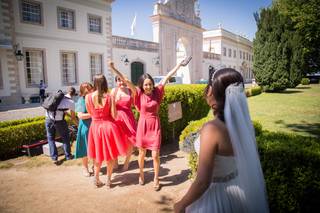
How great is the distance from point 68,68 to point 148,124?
673 inches

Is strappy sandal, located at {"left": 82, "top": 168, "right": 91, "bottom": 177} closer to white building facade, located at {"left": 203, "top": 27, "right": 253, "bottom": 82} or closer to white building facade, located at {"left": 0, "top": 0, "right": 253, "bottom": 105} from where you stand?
white building facade, located at {"left": 0, "top": 0, "right": 253, "bottom": 105}

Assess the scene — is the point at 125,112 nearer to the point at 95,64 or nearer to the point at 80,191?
the point at 80,191

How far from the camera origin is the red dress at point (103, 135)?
4.31 m

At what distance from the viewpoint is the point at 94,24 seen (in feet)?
68.7

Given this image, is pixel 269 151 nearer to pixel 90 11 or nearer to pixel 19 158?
pixel 19 158

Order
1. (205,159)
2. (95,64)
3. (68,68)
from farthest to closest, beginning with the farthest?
(95,64)
(68,68)
(205,159)

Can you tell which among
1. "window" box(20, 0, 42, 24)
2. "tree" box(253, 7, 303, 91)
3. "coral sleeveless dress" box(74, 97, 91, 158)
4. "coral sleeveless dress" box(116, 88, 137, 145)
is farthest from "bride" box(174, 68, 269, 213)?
"tree" box(253, 7, 303, 91)

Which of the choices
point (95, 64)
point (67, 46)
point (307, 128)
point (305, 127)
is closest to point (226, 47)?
point (95, 64)

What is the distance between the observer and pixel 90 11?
20.2 meters

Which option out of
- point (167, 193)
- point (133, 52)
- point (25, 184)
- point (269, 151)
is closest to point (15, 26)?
point (133, 52)

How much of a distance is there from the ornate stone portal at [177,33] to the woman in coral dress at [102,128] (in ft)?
78.1

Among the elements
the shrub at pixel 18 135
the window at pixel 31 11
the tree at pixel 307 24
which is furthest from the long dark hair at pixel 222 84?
the window at pixel 31 11

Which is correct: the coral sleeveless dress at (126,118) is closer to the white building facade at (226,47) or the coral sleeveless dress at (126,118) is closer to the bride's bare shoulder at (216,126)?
the bride's bare shoulder at (216,126)

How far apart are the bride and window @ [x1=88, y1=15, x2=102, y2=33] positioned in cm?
2109
